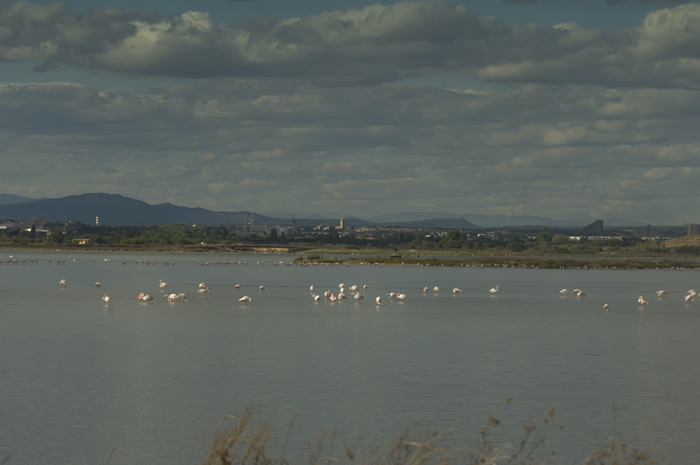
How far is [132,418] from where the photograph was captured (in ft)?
56.2

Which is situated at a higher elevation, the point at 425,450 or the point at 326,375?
the point at 425,450

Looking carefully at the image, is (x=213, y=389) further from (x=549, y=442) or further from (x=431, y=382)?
(x=549, y=442)

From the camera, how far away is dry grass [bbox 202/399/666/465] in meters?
8.26

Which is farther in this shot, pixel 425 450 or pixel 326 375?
pixel 326 375

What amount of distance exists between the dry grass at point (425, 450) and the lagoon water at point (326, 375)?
1.42 ft

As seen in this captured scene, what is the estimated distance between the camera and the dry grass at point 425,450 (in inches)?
325

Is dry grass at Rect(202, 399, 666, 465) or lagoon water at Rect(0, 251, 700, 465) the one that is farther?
lagoon water at Rect(0, 251, 700, 465)

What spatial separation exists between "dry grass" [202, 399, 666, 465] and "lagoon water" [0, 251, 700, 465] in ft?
1.42

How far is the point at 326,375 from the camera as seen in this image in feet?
73.2

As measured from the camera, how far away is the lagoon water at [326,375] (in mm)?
16031

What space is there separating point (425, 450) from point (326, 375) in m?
9.14

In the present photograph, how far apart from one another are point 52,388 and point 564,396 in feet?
39.1

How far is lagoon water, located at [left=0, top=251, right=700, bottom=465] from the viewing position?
16031 mm

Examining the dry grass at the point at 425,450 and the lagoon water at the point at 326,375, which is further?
the lagoon water at the point at 326,375
